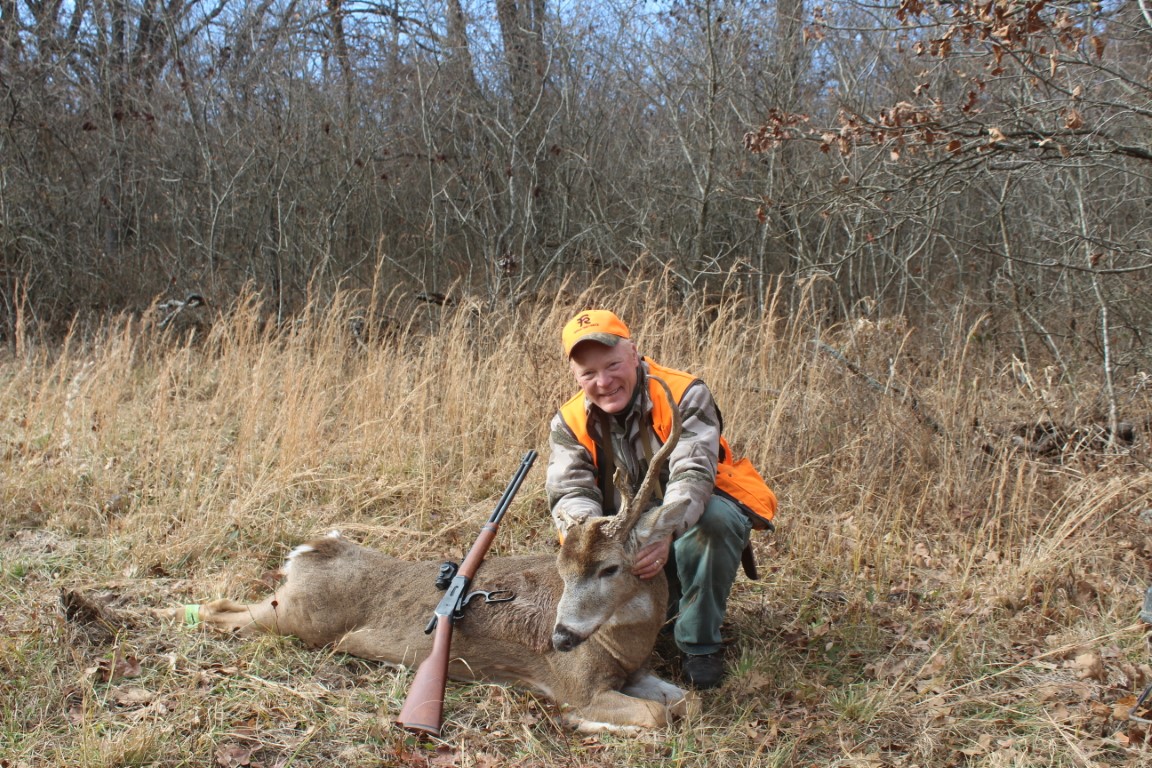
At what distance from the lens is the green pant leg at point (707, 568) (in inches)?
145

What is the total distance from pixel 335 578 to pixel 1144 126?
6494mm

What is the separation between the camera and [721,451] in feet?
13.1

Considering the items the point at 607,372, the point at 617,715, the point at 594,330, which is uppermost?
the point at 594,330

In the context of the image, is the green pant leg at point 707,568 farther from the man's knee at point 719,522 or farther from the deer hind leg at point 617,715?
the deer hind leg at point 617,715

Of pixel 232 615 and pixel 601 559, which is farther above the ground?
pixel 601 559

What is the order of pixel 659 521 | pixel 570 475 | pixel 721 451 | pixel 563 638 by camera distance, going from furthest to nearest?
pixel 721 451
pixel 570 475
pixel 659 521
pixel 563 638

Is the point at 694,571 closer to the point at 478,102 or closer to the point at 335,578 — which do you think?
the point at 335,578

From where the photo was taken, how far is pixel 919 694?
358 centimetres

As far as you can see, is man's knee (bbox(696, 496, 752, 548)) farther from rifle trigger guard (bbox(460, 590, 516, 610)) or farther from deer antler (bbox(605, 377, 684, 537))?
rifle trigger guard (bbox(460, 590, 516, 610))

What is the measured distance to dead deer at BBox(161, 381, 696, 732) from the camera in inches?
134

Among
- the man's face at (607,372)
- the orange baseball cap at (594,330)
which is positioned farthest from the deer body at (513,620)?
the orange baseball cap at (594,330)

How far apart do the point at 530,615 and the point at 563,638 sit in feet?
2.12

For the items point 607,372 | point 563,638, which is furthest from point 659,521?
point 607,372

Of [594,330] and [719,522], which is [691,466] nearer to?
[719,522]
